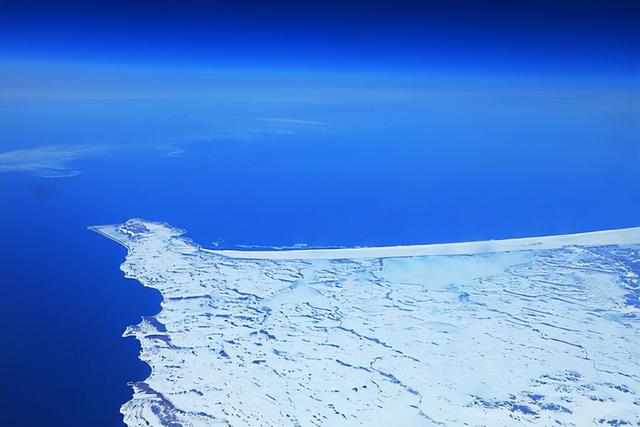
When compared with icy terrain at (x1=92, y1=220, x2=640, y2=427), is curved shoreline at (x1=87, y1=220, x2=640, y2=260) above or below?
above

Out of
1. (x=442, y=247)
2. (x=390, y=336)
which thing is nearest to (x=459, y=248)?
(x=442, y=247)

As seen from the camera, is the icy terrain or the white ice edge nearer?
the icy terrain

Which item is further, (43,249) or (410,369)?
(43,249)

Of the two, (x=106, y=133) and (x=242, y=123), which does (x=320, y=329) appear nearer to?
(x=106, y=133)

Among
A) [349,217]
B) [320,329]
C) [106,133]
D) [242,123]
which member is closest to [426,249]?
[349,217]

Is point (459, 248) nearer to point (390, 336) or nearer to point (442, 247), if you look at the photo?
point (442, 247)
